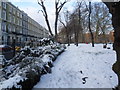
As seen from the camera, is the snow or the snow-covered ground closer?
the snow

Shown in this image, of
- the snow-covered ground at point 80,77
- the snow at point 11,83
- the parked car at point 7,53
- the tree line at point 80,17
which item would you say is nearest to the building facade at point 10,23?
the tree line at point 80,17

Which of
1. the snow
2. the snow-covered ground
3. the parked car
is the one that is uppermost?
the parked car

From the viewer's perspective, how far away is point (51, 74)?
535 cm

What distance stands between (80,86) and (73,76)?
776 mm

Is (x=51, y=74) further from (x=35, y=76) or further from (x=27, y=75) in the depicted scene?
(x=27, y=75)

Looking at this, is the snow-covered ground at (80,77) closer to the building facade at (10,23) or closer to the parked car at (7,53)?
the parked car at (7,53)

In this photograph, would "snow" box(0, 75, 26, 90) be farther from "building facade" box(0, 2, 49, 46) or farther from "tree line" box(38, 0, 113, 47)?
"building facade" box(0, 2, 49, 46)

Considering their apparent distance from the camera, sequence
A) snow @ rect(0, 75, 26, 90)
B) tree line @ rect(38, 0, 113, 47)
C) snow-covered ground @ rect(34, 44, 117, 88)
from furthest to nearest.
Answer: tree line @ rect(38, 0, 113, 47)
snow-covered ground @ rect(34, 44, 117, 88)
snow @ rect(0, 75, 26, 90)

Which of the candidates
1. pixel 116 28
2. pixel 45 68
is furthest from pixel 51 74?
pixel 116 28

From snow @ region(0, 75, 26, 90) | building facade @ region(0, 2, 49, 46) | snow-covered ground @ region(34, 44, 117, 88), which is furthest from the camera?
building facade @ region(0, 2, 49, 46)

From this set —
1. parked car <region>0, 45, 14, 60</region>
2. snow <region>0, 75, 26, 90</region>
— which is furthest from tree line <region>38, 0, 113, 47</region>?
snow <region>0, 75, 26, 90</region>

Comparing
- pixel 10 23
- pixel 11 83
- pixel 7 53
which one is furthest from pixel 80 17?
pixel 10 23

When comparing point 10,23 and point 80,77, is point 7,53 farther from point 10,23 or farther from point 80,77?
point 10,23

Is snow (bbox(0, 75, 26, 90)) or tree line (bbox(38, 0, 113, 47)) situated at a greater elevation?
tree line (bbox(38, 0, 113, 47))
